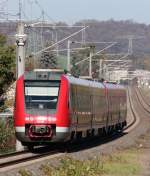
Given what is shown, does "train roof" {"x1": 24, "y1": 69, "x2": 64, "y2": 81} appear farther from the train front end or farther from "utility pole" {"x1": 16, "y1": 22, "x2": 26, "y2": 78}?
"utility pole" {"x1": 16, "y1": 22, "x2": 26, "y2": 78}

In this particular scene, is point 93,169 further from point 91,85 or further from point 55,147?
point 91,85

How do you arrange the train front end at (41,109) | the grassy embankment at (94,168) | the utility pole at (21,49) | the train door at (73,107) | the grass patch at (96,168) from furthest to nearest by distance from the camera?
the utility pole at (21,49) → the train door at (73,107) → the train front end at (41,109) → the grass patch at (96,168) → the grassy embankment at (94,168)

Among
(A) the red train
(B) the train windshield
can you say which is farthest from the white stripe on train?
(B) the train windshield

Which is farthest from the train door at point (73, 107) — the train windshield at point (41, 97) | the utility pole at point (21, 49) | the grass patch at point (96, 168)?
the grass patch at point (96, 168)

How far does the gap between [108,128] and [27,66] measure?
2928 centimetres

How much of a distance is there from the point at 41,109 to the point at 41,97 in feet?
1.75

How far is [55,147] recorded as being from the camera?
32.4 metres

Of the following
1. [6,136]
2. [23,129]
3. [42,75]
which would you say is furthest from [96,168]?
[6,136]

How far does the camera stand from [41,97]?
28.3m

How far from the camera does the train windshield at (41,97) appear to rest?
28047mm

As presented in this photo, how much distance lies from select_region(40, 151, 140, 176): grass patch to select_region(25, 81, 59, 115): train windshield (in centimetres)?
393

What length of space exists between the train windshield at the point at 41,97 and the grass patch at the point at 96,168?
393 cm

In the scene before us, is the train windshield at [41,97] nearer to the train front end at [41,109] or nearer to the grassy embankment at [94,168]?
the train front end at [41,109]

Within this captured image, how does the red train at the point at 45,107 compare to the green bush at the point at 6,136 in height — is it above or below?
above
